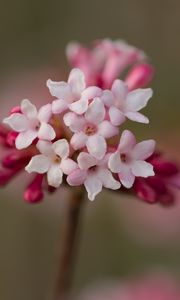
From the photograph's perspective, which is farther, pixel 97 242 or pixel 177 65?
pixel 177 65

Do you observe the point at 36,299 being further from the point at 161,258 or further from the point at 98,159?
the point at 98,159

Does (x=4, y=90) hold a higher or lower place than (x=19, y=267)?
higher

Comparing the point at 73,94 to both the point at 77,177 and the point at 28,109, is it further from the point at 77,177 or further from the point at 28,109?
the point at 77,177

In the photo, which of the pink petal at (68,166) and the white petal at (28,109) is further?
the white petal at (28,109)

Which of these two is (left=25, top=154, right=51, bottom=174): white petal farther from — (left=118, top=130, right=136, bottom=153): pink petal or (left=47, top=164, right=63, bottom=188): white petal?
(left=118, top=130, right=136, bottom=153): pink petal

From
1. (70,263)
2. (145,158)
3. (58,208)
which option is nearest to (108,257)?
(58,208)

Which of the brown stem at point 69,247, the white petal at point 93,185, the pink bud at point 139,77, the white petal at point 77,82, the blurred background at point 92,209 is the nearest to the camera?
the white petal at point 93,185

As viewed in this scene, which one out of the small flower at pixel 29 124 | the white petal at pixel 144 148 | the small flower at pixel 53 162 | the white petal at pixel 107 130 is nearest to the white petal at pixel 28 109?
the small flower at pixel 29 124

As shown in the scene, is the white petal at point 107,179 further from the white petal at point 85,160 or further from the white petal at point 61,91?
the white petal at point 61,91

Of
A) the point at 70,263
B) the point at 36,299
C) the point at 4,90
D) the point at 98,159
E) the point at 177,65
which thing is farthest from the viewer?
the point at 177,65
